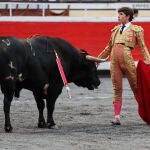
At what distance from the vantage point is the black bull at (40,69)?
8117 millimetres

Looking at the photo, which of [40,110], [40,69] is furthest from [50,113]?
[40,69]

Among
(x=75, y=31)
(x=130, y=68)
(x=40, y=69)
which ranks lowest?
(x=75, y=31)

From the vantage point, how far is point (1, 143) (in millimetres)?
7258

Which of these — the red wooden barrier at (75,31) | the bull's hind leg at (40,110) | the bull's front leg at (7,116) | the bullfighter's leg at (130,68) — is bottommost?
the red wooden barrier at (75,31)

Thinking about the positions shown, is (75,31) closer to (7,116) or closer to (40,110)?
(40,110)

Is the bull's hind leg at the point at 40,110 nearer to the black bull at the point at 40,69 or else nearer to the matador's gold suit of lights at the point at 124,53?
the black bull at the point at 40,69

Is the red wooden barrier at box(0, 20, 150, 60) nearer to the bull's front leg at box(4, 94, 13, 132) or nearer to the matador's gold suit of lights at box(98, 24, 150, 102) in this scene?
the matador's gold suit of lights at box(98, 24, 150, 102)

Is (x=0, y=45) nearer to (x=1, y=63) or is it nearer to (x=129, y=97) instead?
(x=1, y=63)

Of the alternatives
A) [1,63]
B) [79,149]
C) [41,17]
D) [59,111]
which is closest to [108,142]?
[79,149]

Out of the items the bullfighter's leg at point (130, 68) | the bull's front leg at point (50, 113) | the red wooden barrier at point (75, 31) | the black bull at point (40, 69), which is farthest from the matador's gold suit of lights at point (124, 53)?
the red wooden barrier at point (75, 31)

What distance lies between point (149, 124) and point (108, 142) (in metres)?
1.63

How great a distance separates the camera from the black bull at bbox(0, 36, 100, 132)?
26.6ft

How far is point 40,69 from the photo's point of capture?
8516mm

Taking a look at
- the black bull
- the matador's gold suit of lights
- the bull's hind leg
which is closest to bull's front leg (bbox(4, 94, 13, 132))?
the black bull
